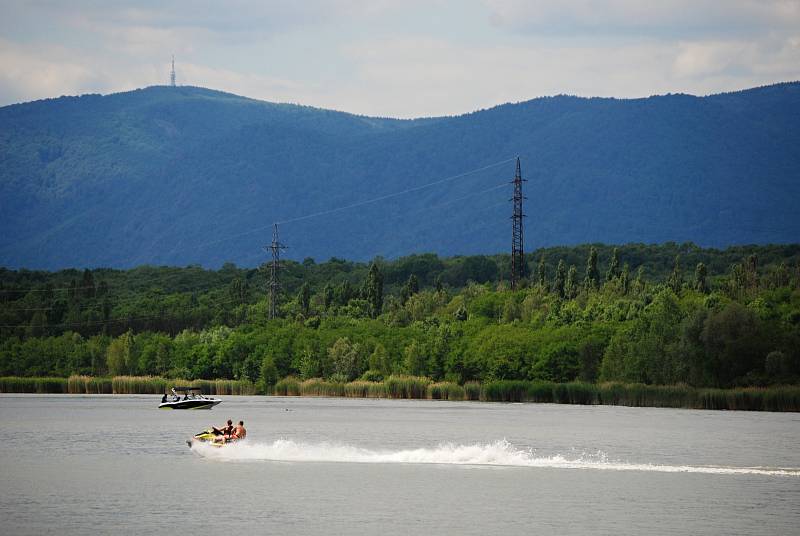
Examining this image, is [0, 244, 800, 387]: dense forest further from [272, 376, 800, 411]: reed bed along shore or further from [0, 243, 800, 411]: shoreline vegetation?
[272, 376, 800, 411]: reed bed along shore

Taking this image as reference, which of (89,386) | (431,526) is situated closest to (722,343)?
(431,526)

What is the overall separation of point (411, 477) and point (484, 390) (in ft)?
266

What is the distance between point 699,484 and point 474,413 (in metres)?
63.0

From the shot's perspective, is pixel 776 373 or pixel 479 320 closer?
pixel 776 373

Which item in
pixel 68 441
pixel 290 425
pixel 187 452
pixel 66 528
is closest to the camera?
pixel 66 528

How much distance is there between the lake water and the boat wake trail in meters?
0.14

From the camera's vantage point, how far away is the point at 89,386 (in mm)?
197250

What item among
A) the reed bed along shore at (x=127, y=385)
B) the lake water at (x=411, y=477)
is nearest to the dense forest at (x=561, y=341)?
the reed bed along shore at (x=127, y=385)

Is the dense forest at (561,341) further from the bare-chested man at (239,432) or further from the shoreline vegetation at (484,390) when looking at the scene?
the bare-chested man at (239,432)

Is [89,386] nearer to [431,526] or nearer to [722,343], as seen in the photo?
[722,343]

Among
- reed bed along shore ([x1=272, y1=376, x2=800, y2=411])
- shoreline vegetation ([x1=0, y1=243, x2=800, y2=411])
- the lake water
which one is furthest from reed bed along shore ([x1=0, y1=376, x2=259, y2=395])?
the lake water

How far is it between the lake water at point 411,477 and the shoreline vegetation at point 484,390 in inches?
263

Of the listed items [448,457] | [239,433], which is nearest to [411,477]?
[448,457]

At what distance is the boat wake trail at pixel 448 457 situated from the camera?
76.4 metres
